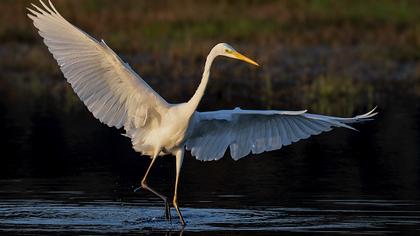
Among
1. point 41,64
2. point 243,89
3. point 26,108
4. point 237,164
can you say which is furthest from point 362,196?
point 41,64

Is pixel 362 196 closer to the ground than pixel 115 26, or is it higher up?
closer to the ground

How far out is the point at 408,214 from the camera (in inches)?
426

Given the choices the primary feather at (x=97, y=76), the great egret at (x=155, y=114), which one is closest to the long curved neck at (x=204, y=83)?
the great egret at (x=155, y=114)

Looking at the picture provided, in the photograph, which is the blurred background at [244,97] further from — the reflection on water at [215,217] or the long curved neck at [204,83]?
the long curved neck at [204,83]

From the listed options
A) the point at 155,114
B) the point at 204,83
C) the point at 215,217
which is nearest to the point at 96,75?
the point at 155,114

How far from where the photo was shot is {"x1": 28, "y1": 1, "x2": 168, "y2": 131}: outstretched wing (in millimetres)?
10883

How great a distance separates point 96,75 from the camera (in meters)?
11.1

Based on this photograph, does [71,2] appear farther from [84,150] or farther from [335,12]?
[84,150]

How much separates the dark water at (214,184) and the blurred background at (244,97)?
0.03 metres

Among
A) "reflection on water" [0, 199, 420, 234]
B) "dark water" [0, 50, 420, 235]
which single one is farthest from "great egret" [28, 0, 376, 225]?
"dark water" [0, 50, 420, 235]

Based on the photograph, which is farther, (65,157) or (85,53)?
(65,157)

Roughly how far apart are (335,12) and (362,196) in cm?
1647

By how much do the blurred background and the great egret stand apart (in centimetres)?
59

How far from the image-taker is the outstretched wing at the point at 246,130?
11.5m
